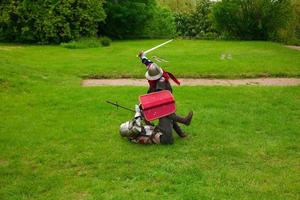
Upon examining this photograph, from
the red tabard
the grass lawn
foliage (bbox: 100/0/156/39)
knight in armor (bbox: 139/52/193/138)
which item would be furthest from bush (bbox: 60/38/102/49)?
the red tabard

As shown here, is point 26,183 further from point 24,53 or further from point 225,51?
point 225,51

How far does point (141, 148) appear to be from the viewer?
23.4 feet

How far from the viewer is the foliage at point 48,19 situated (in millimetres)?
22859

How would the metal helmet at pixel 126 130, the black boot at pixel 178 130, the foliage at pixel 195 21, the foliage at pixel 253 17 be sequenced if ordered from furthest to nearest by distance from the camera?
the foliage at pixel 195 21 < the foliage at pixel 253 17 < the black boot at pixel 178 130 < the metal helmet at pixel 126 130

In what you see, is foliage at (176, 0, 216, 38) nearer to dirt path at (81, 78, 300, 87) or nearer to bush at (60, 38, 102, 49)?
bush at (60, 38, 102, 49)

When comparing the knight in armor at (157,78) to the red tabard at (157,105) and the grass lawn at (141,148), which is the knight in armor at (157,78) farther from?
the grass lawn at (141,148)

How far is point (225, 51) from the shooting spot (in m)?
19.6

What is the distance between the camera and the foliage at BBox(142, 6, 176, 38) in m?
30.5

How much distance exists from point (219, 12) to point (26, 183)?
2389 centimetres

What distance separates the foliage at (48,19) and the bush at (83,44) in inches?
36.2

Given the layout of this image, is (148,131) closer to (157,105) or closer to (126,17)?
(157,105)

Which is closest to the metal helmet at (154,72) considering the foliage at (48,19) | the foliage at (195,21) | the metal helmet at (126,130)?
the metal helmet at (126,130)

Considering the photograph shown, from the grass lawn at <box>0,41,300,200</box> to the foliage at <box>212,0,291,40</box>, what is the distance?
16.3 metres

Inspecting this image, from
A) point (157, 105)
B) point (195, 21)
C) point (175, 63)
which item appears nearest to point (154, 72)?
point (157, 105)
